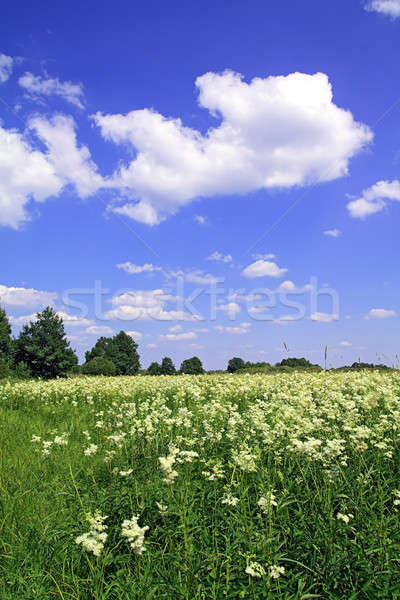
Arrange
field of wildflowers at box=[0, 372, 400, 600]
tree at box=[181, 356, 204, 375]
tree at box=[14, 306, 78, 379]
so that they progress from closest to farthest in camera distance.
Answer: field of wildflowers at box=[0, 372, 400, 600] < tree at box=[14, 306, 78, 379] < tree at box=[181, 356, 204, 375]

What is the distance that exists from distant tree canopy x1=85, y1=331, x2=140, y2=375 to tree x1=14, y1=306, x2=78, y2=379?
686 inches

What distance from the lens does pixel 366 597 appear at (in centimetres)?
321

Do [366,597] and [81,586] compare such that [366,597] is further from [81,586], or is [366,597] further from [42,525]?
[42,525]

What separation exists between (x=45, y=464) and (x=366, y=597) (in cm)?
570

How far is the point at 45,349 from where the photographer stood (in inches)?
2016

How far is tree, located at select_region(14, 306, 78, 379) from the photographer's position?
51781mm

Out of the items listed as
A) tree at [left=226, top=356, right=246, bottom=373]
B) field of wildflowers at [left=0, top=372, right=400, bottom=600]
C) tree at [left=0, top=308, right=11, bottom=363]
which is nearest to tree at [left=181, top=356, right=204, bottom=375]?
tree at [left=226, top=356, right=246, bottom=373]

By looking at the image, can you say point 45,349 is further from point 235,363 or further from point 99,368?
point 235,363

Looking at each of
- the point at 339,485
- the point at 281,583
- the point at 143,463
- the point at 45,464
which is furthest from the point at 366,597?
the point at 45,464

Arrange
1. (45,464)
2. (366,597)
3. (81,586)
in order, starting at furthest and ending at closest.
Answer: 1. (45,464)
2. (81,586)
3. (366,597)

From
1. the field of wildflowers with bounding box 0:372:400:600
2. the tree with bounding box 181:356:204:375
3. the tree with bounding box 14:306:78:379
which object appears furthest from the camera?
the tree with bounding box 181:356:204:375

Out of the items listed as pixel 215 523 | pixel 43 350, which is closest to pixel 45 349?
pixel 43 350

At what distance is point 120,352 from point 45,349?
23585 mm

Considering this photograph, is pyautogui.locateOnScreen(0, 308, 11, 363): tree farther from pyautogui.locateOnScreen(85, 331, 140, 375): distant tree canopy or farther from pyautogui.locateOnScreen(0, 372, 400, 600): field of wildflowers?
pyautogui.locateOnScreen(0, 372, 400, 600): field of wildflowers
